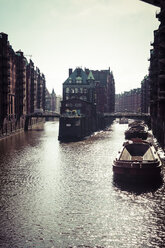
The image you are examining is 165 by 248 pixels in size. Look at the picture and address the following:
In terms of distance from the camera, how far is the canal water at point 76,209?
63.6ft

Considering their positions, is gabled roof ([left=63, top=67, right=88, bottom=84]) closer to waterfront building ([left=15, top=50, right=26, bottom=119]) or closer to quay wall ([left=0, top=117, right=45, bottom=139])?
waterfront building ([left=15, top=50, right=26, bottom=119])

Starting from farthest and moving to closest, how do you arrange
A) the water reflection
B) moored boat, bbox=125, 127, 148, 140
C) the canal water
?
1. moored boat, bbox=125, 127, 148, 140
2. the water reflection
3. the canal water

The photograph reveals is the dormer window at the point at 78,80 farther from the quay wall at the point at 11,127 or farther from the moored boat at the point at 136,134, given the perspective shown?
the moored boat at the point at 136,134

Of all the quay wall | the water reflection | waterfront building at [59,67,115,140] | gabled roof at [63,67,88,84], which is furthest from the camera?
gabled roof at [63,67,88,84]

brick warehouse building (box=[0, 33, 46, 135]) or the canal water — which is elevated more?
brick warehouse building (box=[0, 33, 46, 135])

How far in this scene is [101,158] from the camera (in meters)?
47.9

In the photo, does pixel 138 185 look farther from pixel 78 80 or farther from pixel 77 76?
pixel 77 76

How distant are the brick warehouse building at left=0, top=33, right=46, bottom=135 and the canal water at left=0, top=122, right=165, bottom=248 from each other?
4012 centimetres

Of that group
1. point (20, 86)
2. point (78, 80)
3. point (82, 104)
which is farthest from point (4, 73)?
point (78, 80)

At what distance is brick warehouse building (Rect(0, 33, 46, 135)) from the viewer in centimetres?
7875

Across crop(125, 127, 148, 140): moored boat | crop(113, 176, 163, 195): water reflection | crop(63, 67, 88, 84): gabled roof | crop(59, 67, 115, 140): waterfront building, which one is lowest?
crop(113, 176, 163, 195): water reflection

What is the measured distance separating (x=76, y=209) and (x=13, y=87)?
7529 cm

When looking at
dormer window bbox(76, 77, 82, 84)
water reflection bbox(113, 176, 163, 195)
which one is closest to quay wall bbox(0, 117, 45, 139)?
dormer window bbox(76, 77, 82, 84)

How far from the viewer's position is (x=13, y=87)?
9450 centimetres
